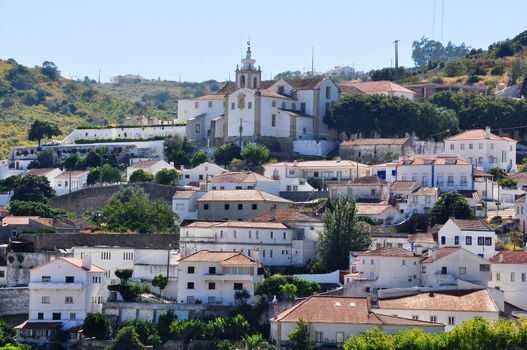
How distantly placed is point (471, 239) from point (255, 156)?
2619 centimetres

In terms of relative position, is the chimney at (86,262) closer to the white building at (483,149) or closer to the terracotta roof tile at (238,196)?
the terracotta roof tile at (238,196)

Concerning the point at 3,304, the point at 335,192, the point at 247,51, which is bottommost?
the point at 3,304

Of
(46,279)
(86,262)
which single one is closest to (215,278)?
(86,262)

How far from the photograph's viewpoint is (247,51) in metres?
112

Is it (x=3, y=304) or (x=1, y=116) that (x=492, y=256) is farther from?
(x=1, y=116)

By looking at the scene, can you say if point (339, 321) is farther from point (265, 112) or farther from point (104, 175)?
point (265, 112)

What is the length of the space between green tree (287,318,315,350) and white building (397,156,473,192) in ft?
78.7

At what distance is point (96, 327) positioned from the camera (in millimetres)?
75688

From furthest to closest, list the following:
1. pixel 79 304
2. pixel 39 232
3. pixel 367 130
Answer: pixel 367 130 < pixel 39 232 < pixel 79 304

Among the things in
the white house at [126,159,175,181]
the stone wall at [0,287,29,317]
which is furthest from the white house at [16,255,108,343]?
the white house at [126,159,175,181]

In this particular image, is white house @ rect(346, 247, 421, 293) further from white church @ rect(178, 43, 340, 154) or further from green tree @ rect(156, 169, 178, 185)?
white church @ rect(178, 43, 340, 154)

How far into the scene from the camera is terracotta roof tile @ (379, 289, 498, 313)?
237 feet

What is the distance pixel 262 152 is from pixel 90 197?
11.7 metres

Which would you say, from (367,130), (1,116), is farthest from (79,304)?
(1,116)
